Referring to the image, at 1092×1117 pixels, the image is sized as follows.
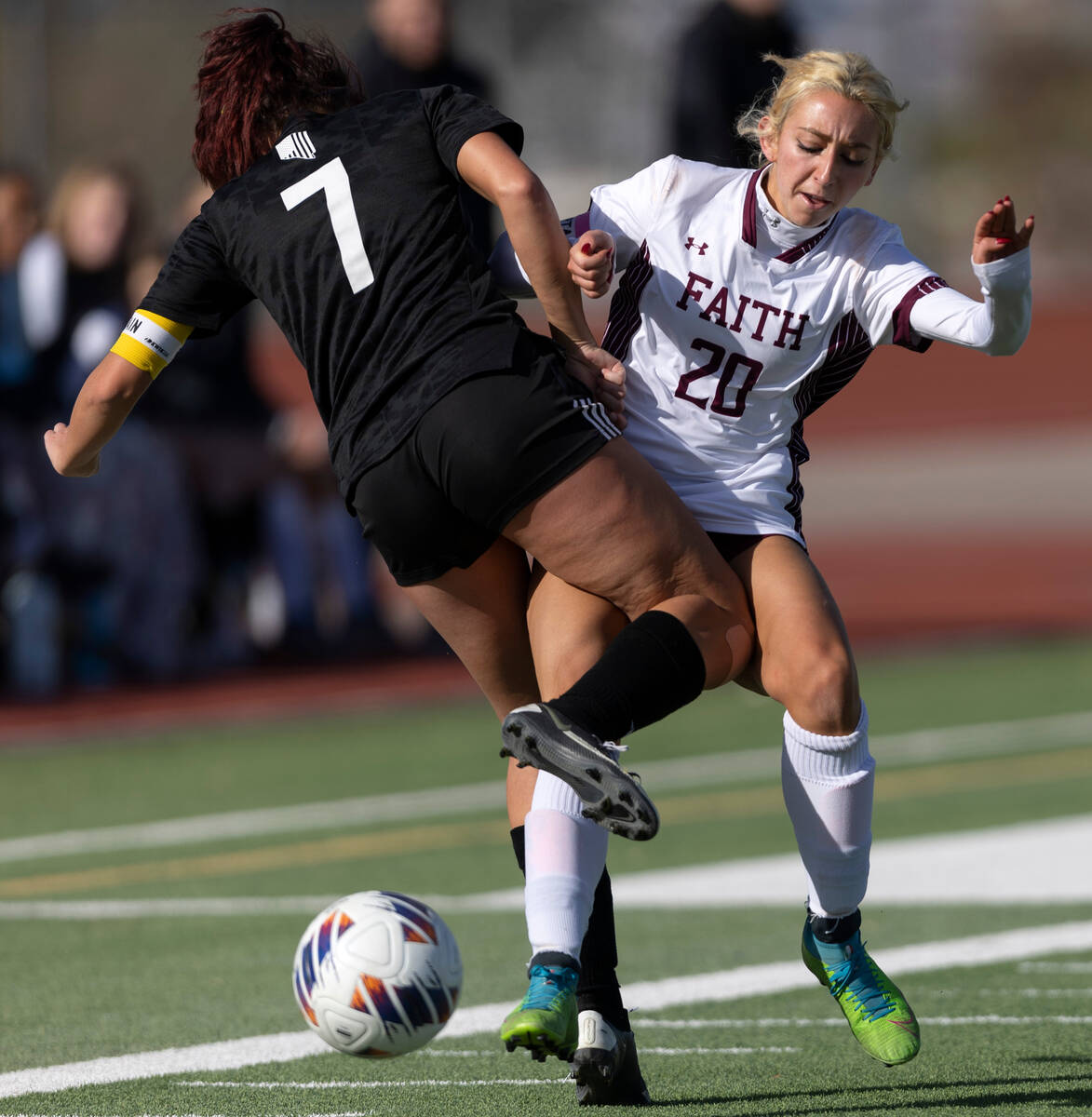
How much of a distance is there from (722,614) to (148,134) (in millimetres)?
18192

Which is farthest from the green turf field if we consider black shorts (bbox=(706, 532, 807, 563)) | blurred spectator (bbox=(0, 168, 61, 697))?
black shorts (bbox=(706, 532, 807, 563))

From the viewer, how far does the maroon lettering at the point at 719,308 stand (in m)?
4.26

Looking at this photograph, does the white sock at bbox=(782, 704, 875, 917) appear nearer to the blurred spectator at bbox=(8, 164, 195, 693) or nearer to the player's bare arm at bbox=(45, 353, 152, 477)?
the player's bare arm at bbox=(45, 353, 152, 477)

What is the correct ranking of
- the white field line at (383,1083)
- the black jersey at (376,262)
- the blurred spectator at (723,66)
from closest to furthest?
1. the black jersey at (376,262)
2. the white field line at (383,1083)
3. the blurred spectator at (723,66)

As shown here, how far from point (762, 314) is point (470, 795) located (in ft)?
20.3

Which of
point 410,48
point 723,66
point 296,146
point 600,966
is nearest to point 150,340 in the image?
point 296,146

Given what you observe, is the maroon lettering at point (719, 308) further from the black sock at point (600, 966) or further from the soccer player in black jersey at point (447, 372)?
the black sock at point (600, 966)

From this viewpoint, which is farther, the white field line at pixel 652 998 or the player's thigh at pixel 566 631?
the white field line at pixel 652 998

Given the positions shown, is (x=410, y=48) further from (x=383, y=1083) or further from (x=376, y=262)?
(x=383, y=1083)

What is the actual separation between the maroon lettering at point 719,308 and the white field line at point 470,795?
17.3ft

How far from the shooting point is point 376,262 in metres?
4.03

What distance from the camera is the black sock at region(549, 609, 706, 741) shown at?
384cm

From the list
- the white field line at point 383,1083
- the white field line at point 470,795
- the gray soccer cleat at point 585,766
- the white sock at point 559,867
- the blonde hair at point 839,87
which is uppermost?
the blonde hair at point 839,87

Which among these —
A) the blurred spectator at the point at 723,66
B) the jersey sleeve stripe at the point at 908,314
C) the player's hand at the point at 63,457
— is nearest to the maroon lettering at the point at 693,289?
the jersey sleeve stripe at the point at 908,314
